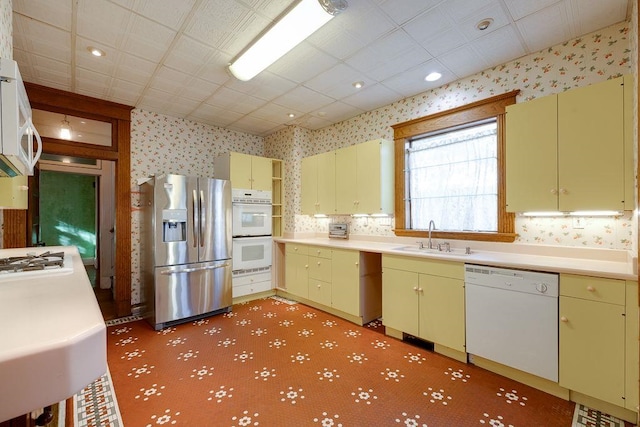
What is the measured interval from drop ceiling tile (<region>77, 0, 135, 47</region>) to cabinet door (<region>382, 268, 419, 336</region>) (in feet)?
10.1

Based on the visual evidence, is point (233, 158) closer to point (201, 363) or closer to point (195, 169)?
point (195, 169)

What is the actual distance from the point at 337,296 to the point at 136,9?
10.6ft

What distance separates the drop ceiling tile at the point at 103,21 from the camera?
1.95 m

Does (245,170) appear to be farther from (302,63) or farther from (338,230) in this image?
(302,63)

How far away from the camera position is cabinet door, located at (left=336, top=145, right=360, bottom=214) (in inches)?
145

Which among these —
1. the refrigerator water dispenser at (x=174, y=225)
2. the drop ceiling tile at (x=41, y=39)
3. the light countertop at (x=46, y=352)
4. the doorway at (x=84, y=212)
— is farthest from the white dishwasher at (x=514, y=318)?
the doorway at (x=84, y=212)

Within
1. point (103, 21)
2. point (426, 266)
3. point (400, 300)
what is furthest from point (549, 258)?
point (103, 21)

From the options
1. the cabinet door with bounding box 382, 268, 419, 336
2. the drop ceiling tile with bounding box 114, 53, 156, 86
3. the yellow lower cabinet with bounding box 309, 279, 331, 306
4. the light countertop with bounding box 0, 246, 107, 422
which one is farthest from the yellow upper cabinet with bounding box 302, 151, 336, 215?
the light countertop with bounding box 0, 246, 107, 422

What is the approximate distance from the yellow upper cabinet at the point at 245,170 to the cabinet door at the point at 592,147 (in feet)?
11.6

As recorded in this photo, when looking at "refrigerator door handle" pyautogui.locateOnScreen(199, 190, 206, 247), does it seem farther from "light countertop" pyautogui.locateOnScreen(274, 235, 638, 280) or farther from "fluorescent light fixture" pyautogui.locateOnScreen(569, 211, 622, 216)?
"fluorescent light fixture" pyautogui.locateOnScreen(569, 211, 622, 216)

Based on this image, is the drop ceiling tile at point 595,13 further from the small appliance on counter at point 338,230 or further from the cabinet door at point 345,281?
the small appliance on counter at point 338,230

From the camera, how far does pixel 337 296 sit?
3424 millimetres

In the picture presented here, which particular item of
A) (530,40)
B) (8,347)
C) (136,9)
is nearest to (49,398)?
(8,347)

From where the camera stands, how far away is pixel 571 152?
6.83ft
